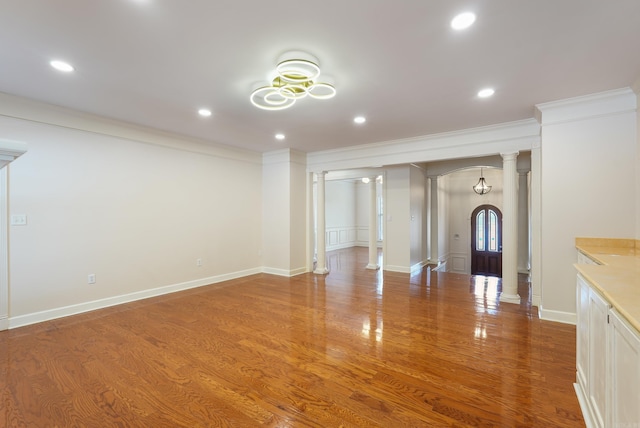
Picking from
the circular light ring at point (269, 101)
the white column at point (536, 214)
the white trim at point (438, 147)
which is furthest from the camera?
the white trim at point (438, 147)

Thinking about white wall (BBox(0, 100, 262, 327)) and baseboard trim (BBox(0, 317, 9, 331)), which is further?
white wall (BBox(0, 100, 262, 327))

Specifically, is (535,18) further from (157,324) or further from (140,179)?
(140,179)

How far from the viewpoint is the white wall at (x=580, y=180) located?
3248mm

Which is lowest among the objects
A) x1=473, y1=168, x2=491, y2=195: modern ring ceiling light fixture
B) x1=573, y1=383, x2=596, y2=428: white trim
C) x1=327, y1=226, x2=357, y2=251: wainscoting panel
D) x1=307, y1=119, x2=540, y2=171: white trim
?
x1=573, y1=383, x2=596, y2=428: white trim

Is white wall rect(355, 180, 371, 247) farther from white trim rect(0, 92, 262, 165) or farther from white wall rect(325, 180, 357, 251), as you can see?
white trim rect(0, 92, 262, 165)

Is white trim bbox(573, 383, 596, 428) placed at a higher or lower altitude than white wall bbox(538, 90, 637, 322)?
lower

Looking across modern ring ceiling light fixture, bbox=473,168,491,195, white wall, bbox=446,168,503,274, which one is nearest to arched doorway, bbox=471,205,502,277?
white wall, bbox=446,168,503,274

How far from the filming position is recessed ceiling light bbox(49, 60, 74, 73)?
8.61 ft

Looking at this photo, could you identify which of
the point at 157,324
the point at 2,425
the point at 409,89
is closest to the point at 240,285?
the point at 157,324

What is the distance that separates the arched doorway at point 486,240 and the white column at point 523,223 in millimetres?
3317

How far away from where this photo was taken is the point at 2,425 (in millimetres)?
1880

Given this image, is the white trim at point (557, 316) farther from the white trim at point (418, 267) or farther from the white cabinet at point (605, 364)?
the white trim at point (418, 267)

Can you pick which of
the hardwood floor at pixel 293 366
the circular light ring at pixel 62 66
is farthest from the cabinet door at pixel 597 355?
the circular light ring at pixel 62 66

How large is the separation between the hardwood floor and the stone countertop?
0.93m
